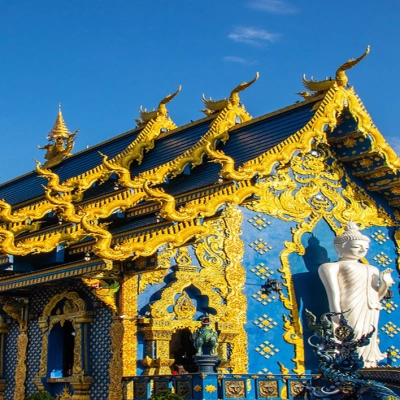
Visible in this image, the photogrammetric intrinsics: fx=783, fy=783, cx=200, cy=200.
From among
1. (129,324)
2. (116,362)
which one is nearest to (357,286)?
(129,324)

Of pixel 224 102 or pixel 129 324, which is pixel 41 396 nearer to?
pixel 129 324

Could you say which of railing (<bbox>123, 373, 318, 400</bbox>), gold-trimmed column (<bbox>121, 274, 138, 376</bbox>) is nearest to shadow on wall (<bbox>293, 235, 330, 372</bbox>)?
railing (<bbox>123, 373, 318, 400</bbox>)

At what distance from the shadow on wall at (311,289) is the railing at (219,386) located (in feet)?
5.44

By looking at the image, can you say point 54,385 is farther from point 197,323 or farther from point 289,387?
point 289,387

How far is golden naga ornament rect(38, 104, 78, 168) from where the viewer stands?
777 inches

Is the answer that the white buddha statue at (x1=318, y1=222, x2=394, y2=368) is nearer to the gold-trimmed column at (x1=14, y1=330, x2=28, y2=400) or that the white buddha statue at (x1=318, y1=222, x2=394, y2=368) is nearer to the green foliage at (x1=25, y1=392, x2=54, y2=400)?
the green foliage at (x1=25, y1=392, x2=54, y2=400)

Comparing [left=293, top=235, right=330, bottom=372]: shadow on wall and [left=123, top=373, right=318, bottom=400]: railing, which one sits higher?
[left=293, top=235, right=330, bottom=372]: shadow on wall

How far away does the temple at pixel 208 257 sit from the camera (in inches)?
440

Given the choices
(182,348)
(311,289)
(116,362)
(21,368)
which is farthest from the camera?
(182,348)

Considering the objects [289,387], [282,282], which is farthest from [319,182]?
[289,387]

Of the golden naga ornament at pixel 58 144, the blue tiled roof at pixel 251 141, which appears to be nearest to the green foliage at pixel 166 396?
the blue tiled roof at pixel 251 141

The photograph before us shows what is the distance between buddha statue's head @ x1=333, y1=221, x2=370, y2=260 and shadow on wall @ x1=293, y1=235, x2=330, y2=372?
502mm

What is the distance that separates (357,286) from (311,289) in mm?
839

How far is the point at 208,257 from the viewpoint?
40.6ft
